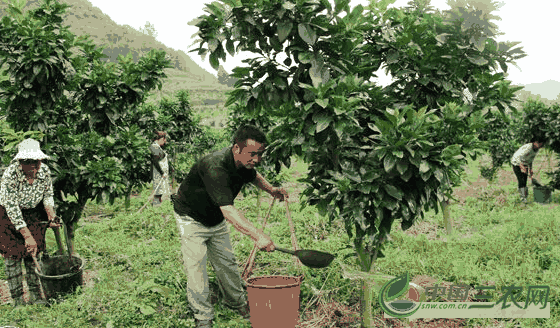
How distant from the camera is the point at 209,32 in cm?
278

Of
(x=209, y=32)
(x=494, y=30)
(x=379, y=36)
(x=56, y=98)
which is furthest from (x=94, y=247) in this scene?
(x=494, y=30)

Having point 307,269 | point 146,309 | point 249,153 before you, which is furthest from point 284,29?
point 146,309

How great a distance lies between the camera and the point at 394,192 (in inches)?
107

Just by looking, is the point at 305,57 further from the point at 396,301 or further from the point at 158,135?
the point at 158,135

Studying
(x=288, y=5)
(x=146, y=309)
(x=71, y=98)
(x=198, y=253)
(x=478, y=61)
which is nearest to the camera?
(x=288, y=5)

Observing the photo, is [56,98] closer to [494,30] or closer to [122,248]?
[122,248]

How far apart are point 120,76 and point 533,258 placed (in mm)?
6164

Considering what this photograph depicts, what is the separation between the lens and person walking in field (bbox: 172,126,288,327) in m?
3.22

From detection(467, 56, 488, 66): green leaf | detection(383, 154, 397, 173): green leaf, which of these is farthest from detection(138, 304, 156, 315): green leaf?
detection(467, 56, 488, 66): green leaf

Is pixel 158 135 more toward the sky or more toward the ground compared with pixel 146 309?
more toward the sky

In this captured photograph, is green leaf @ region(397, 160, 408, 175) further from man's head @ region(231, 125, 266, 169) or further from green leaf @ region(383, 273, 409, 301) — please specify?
green leaf @ region(383, 273, 409, 301)

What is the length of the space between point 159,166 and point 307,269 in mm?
6183

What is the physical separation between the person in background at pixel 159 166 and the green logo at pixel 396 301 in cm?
692

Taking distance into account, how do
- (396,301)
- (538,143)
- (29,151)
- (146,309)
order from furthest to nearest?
(538,143) → (29,151) → (146,309) → (396,301)
